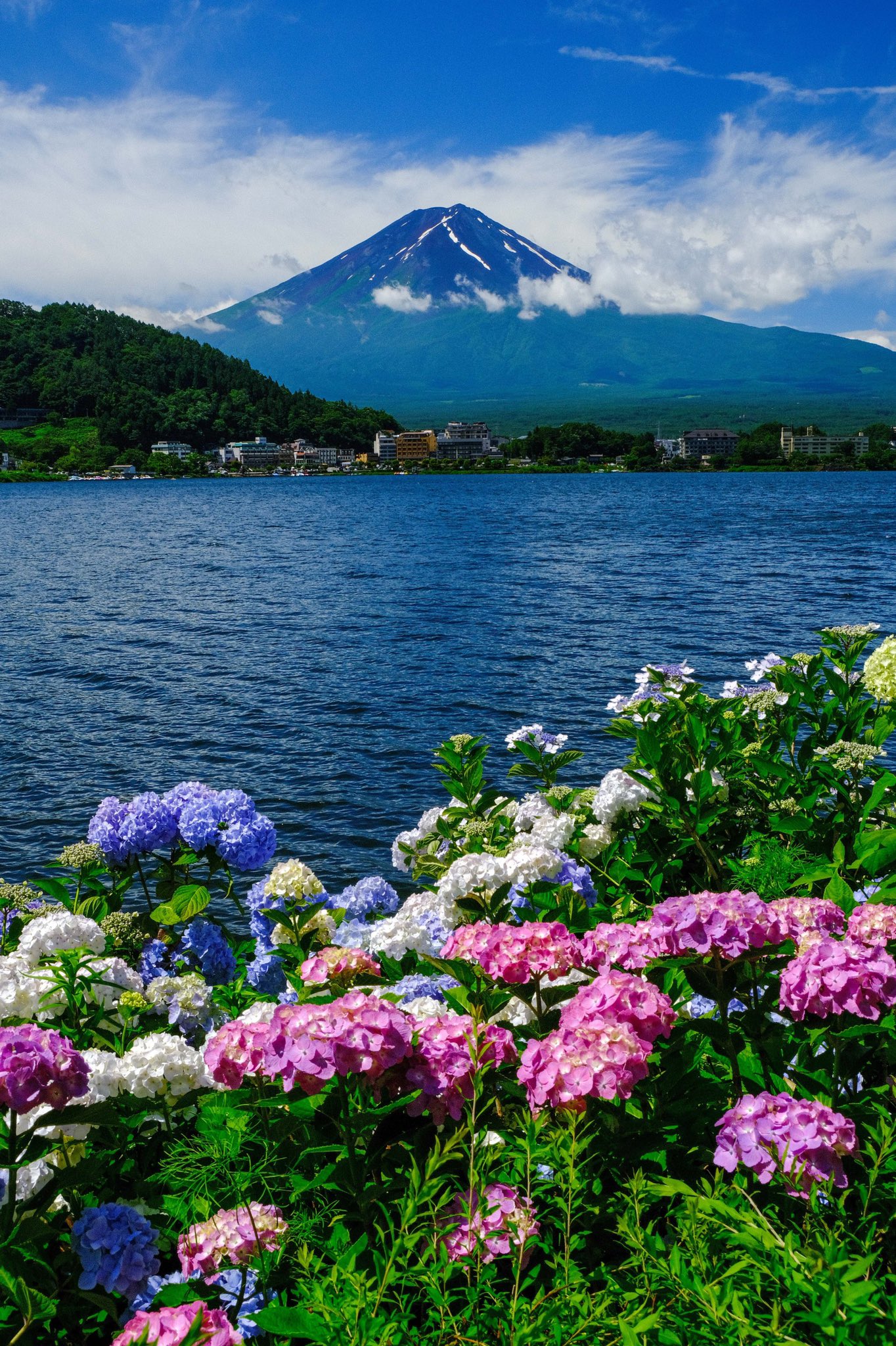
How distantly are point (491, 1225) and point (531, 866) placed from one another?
173 cm

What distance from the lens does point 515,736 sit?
522 centimetres

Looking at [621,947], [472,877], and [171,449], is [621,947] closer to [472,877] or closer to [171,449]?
[472,877]

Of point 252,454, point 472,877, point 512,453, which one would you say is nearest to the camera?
Answer: point 472,877

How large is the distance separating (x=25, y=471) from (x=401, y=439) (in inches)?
2714

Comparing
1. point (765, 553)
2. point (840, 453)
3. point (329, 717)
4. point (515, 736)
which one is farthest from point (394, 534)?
point (840, 453)

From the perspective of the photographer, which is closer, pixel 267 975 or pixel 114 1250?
pixel 114 1250

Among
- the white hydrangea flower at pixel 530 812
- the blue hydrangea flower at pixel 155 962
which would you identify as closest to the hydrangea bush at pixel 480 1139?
the blue hydrangea flower at pixel 155 962

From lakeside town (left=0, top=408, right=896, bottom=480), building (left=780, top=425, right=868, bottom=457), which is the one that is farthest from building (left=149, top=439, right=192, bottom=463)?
building (left=780, top=425, right=868, bottom=457)

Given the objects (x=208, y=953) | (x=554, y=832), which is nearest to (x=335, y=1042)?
(x=208, y=953)

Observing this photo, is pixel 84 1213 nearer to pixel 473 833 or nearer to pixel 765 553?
pixel 473 833

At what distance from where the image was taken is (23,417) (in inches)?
6594

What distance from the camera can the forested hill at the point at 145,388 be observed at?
16400 centimetres

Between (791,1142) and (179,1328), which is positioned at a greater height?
(791,1142)

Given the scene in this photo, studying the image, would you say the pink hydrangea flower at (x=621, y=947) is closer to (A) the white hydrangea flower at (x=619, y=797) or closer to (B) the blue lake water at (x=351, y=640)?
(A) the white hydrangea flower at (x=619, y=797)
